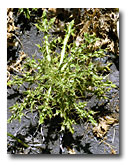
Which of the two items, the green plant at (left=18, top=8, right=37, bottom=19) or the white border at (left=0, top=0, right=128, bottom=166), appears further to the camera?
the green plant at (left=18, top=8, right=37, bottom=19)

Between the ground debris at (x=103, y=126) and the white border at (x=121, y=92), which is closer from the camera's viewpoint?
the white border at (x=121, y=92)

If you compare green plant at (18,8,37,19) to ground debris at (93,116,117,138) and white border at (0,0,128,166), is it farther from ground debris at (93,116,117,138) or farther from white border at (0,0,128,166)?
ground debris at (93,116,117,138)

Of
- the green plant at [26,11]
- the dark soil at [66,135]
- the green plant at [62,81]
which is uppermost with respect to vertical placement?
the green plant at [26,11]

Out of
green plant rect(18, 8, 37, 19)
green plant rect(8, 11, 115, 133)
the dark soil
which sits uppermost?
green plant rect(18, 8, 37, 19)

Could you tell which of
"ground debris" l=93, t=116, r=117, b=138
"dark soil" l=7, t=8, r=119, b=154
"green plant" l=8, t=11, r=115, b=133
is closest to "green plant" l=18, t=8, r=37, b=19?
"green plant" l=8, t=11, r=115, b=133

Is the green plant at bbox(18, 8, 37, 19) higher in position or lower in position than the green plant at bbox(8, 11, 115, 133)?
higher

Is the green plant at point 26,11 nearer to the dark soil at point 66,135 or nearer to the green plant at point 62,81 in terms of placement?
the green plant at point 62,81

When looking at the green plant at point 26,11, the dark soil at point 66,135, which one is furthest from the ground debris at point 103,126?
the green plant at point 26,11

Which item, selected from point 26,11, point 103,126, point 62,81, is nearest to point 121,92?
point 103,126
